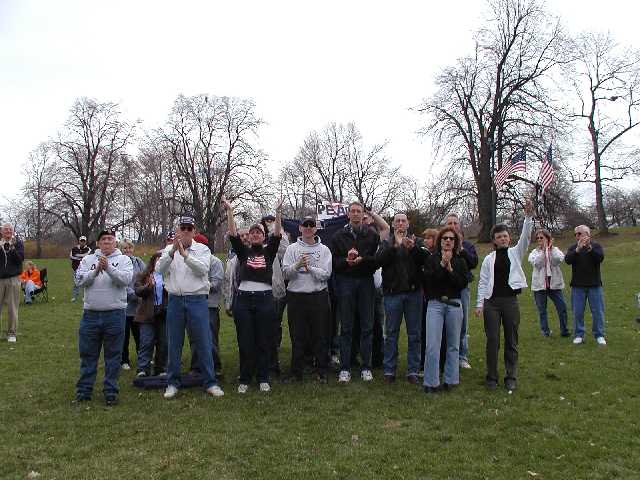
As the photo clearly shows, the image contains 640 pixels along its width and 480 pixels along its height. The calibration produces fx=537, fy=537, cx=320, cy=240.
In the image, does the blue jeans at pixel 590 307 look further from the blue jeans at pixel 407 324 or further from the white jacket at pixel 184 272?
the white jacket at pixel 184 272

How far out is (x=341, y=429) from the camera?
5.01 metres

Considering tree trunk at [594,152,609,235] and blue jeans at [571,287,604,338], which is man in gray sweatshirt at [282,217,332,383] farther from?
tree trunk at [594,152,609,235]

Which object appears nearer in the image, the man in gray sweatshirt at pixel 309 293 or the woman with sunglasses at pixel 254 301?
the woman with sunglasses at pixel 254 301

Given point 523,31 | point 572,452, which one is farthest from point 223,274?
point 523,31

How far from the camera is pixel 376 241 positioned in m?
6.77

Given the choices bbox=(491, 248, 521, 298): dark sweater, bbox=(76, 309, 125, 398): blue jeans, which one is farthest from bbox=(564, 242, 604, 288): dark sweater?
bbox=(76, 309, 125, 398): blue jeans

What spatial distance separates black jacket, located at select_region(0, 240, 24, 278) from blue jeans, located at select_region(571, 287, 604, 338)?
31.8ft

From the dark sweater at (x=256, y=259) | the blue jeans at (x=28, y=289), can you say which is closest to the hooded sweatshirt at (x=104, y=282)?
the dark sweater at (x=256, y=259)

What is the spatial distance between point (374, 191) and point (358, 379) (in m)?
48.7

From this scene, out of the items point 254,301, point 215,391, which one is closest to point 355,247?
point 254,301

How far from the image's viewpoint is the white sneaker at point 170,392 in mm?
6086

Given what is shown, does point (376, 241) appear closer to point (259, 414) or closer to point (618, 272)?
point (259, 414)

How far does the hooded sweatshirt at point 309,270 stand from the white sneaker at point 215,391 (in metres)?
1.43

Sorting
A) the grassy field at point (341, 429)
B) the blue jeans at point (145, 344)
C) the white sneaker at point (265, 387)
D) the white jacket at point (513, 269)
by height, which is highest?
the white jacket at point (513, 269)
